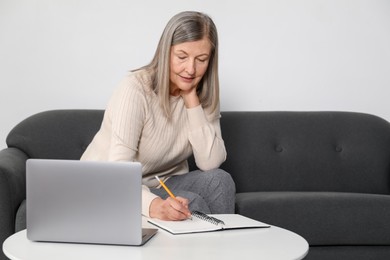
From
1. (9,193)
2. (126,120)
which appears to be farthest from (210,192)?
(9,193)

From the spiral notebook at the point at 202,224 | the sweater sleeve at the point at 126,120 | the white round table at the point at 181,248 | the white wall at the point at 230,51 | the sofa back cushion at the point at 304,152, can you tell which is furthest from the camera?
the white wall at the point at 230,51

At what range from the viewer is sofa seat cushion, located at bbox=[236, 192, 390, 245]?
2.62 meters

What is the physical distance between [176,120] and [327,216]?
2.40ft

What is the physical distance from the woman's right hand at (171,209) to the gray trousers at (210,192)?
12.3 inches

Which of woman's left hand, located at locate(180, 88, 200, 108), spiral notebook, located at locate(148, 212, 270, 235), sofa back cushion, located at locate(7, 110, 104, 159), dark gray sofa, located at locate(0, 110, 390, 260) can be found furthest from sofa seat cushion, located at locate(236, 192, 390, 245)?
sofa back cushion, located at locate(7, 110, 104, 159)

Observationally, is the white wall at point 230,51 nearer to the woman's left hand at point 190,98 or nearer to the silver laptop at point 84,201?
the woman's left hand at point 190,98

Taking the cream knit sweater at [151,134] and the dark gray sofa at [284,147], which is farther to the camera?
the dark gray sofa at [284,147]

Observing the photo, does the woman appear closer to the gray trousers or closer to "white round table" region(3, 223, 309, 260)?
the gray trousers

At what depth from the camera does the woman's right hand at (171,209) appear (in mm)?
1822

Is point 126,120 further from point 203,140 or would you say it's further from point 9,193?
point 9,193

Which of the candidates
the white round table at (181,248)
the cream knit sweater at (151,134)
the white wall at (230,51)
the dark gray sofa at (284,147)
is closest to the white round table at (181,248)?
the white round table at (181,248)

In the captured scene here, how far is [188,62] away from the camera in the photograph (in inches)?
93.5

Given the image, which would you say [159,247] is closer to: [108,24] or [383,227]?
[383,227]

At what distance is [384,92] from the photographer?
3.57m
